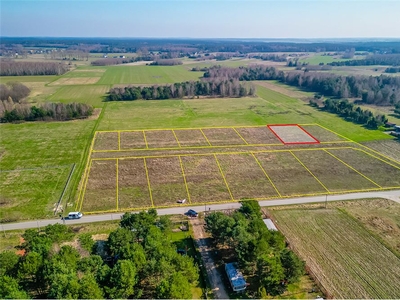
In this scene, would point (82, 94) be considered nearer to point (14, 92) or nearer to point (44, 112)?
point (14, 92)

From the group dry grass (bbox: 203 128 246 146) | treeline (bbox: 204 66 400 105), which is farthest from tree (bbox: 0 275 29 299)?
treeline (bbox: 204 66 400 105)

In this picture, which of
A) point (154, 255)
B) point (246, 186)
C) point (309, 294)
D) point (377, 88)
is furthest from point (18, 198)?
point (377, 88)

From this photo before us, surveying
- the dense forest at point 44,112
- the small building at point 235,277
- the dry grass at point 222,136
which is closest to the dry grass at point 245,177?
the dry grass at point 222,136

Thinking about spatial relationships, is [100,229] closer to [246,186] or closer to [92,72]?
[246,186]

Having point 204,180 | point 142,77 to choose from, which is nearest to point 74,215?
point 204,180

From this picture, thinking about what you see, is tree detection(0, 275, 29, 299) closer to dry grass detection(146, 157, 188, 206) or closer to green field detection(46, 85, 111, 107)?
dry grass detection(146, 157, 188, 206)

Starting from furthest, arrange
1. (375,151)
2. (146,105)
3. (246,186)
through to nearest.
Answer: (146,105) → (375,151) → (246,186)
